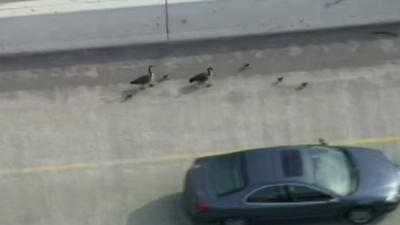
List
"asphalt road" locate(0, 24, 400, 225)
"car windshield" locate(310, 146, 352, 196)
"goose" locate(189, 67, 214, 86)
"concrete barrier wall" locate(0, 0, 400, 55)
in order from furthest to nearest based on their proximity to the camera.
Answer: "concrete barrier wall" locate(0, 0, 400, 55) → "goose" locate(189, 67, 214, 86) → "asphalt road" locate(0, 24, 400, 225) → "car windshield" locate(310, 146, 352, 196)

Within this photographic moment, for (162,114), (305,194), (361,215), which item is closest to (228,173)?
(305,194)

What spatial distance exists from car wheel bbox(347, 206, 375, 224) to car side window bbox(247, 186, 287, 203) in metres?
1.15

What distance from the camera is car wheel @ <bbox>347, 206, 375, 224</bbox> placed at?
615 inches

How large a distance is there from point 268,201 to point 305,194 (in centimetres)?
59

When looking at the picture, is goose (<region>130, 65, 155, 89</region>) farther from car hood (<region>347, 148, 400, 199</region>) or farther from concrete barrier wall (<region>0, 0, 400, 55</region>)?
car hood (<region>347, 148, 400, 199</region>)

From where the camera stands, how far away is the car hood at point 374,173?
51.2ft

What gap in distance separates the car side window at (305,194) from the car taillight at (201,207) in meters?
1.36

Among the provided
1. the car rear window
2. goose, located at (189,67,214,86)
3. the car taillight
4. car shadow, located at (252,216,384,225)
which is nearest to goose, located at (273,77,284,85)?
goose, located at (189,67,214,86)

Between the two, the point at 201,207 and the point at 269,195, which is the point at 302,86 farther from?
the point at 201,207

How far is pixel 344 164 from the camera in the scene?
1603cm

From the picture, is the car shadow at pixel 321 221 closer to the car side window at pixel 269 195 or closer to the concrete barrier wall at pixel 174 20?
the car side window at pixel 269 195

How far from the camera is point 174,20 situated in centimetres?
1966

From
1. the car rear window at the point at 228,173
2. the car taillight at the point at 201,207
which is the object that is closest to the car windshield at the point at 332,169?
the car rear window at the point at 228,173

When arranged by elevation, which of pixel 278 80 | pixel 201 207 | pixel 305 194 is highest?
pixel 278 80
